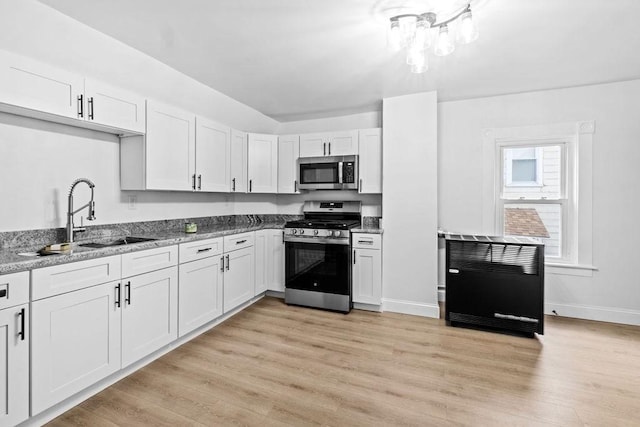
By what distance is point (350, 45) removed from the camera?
2410 mm

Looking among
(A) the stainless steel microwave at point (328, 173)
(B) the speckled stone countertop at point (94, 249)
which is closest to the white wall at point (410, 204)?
(A) the stainless steel microwave at point (328, 173)

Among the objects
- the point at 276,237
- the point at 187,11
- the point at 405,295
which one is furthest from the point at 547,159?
the point at 187,11

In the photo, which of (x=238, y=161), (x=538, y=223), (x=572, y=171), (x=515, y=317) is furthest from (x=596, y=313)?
(x=238, y=161)

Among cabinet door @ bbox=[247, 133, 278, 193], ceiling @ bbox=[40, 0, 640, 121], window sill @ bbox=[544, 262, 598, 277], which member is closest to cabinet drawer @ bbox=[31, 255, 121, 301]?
ceiling @ bbox=[40, 0, 640, 121]

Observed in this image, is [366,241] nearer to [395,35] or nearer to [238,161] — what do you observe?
[238,161]

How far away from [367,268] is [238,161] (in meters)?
2.03

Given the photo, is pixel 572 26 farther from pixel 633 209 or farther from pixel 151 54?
pixel 151 54

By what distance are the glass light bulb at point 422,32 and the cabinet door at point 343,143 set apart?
1.78m

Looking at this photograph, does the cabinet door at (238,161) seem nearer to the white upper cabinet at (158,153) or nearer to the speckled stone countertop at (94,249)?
the speckled stone countertop at (94,249)

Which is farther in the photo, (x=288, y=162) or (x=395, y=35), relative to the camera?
(x=288, y=162)

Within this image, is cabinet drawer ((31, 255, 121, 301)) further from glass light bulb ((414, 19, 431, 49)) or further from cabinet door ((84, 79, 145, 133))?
glass light bulb ((414, 19, 431, 49))

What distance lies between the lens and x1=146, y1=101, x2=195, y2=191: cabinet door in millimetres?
2572

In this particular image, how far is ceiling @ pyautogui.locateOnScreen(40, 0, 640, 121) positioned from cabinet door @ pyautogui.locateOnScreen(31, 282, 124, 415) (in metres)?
1.86

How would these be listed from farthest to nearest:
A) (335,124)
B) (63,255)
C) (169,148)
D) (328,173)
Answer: (335,124), (328,173), (169,148), (63,255)
